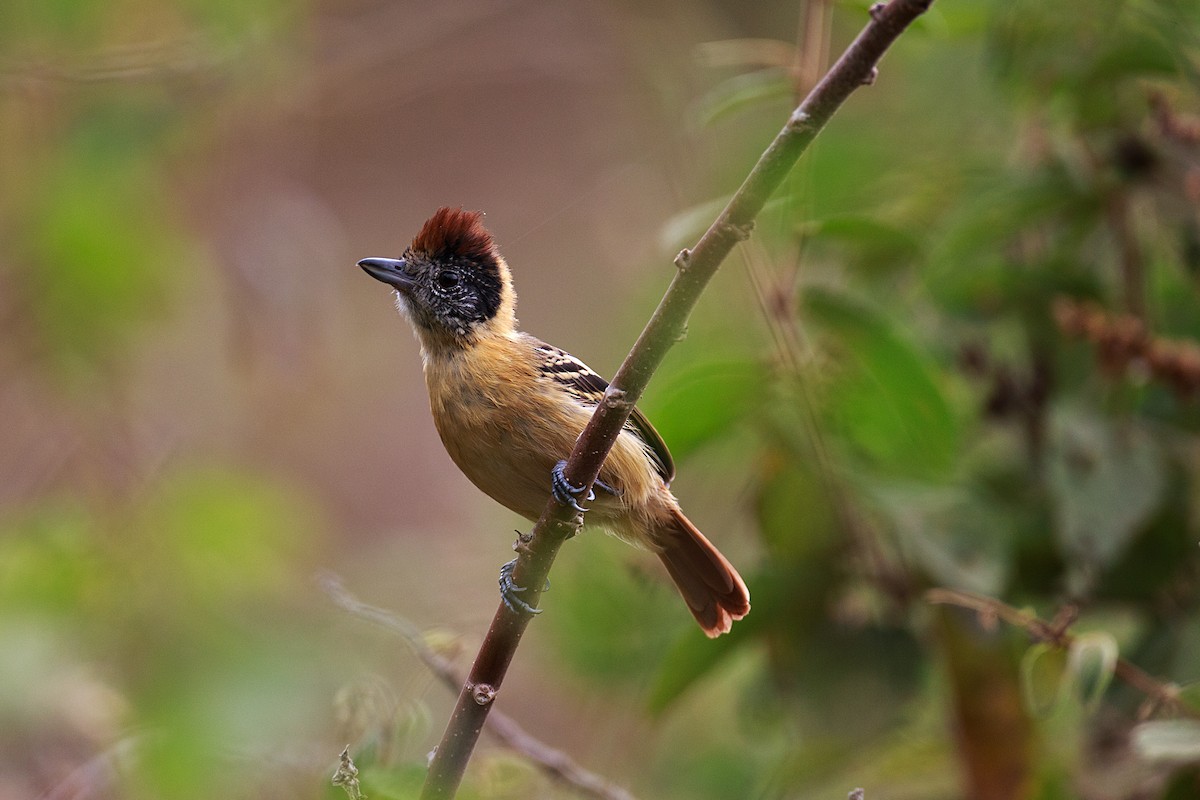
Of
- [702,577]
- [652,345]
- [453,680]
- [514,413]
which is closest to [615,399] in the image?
[652,345]

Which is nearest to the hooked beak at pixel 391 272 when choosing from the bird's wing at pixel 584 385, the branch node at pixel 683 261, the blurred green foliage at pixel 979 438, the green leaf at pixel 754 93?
the bird's wing at pixel 584 385

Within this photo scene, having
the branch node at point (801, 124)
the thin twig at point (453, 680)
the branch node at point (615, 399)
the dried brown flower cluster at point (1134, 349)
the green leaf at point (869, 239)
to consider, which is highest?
the green leaf at point (869, 239)

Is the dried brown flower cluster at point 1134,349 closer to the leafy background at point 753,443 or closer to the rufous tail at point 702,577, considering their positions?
the leafy background at point 753,443

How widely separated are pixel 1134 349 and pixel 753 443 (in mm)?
833

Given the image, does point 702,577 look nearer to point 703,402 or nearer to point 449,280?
point 703,402

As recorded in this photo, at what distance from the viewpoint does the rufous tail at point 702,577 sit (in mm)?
2570

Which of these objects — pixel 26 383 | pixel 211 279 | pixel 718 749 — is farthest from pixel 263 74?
pixel 718 749

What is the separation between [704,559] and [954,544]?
55 cm

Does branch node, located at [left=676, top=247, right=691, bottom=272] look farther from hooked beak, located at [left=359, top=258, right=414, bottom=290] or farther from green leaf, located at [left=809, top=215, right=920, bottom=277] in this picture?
hooked beak, located at [left=359, top=258, right=414, bottom=290]

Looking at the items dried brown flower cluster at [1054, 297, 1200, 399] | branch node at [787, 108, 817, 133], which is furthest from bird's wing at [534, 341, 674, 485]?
branch node at [787, 108, 817, 133]

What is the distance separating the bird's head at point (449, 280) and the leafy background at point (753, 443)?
1.58 ft

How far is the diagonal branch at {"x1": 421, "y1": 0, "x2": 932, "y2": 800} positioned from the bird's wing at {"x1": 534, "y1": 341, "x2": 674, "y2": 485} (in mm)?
732

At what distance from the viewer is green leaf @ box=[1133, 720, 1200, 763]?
181 centimetres

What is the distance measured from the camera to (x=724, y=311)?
10.7 ft
